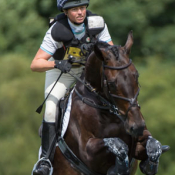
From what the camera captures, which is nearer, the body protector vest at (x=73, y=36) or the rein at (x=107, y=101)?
the rein at (x=107, y=101)

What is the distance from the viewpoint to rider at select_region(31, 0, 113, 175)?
639 cm

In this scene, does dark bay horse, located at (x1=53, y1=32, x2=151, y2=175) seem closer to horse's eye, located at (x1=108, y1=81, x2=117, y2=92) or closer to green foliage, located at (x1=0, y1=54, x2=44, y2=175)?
horse's eye, located at (x1=108, y1=81, x2=117, y2=92)

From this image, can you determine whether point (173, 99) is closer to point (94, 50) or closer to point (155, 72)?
point (155, 72)

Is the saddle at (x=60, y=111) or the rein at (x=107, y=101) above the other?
the rein at (x=107, y=101)

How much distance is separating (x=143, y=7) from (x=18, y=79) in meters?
5.22

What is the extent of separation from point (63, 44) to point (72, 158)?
54.3 inches

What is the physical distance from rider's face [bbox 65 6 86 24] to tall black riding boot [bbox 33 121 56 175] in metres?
1.34

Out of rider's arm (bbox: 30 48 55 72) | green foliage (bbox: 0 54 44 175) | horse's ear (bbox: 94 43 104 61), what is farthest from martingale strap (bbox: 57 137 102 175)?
green foliage (bbox: 0 54 44 175)

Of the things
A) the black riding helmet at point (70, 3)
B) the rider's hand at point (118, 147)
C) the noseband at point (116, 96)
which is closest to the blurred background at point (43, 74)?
the black riding helmet at point (70, 3)

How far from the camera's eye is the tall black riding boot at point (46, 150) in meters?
6.66

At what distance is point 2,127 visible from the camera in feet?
48.3

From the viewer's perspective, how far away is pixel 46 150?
683cm

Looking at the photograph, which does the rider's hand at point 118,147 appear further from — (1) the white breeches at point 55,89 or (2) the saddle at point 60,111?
(1) the white breeches at point 55,89

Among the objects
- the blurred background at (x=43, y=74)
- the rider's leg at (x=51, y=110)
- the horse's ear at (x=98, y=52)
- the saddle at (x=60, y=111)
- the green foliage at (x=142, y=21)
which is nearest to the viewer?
the horse's ear at (x=98, y=52)
